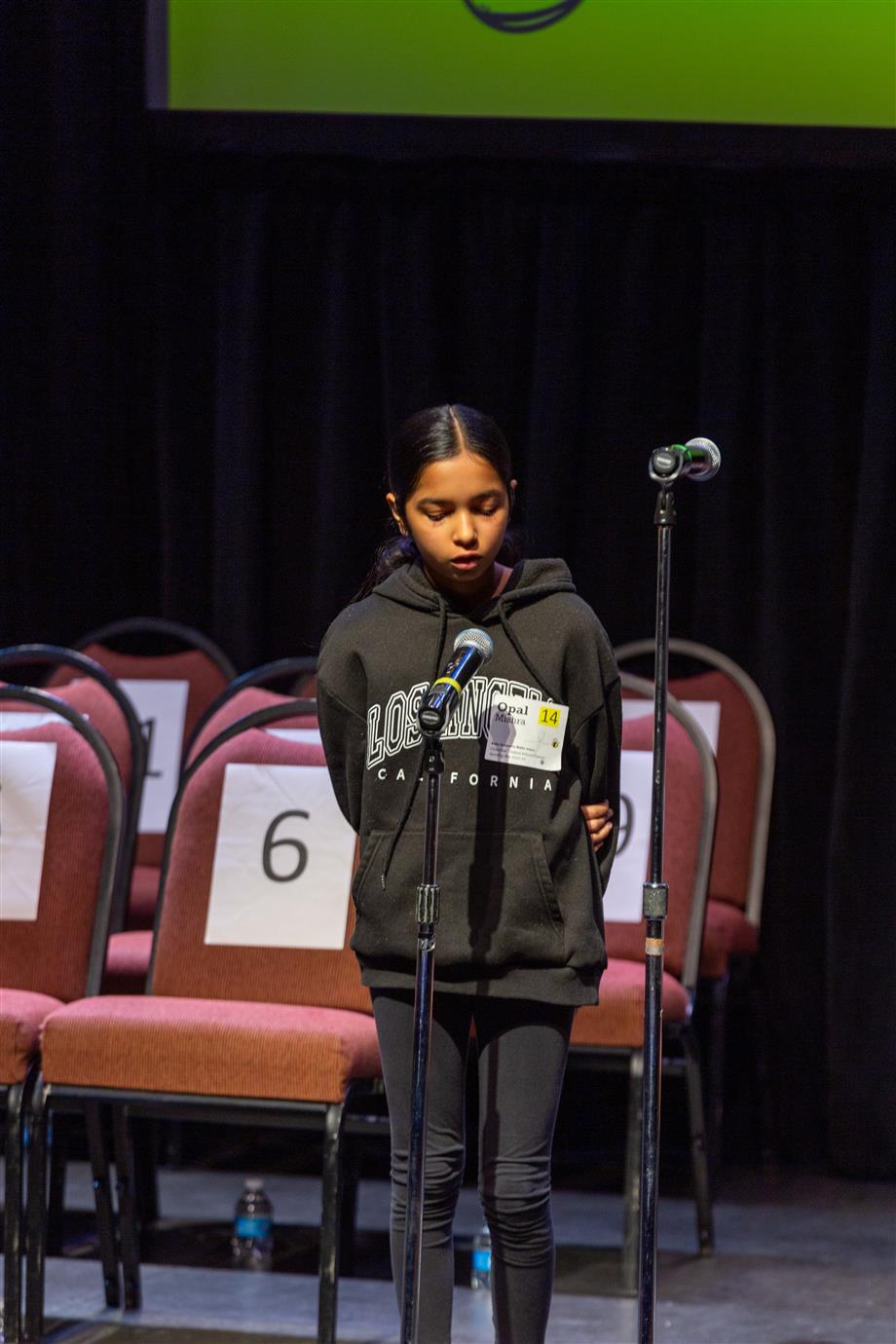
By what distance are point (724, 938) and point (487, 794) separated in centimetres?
172

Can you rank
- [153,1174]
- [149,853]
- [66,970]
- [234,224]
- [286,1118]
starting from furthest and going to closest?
[234,224]
[149,853]
[153,1174]
[66,970]
[286,1118]

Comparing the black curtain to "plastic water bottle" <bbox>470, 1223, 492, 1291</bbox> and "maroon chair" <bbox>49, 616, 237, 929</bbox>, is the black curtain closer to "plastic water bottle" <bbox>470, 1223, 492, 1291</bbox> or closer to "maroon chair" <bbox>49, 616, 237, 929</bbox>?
"maroon chair" <bbox>49, 616, 237, 929</bbox>

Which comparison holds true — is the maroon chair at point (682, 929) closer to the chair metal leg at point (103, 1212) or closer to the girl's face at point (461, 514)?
the chair metal leg at point (103, 1212)

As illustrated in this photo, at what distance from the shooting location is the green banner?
12.8 ft

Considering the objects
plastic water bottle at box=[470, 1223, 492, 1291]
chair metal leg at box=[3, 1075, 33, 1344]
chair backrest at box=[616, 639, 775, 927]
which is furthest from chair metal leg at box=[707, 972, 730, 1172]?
chair metal leg at box=[3, 1075, 33, 1344]

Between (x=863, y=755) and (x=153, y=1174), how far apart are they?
1.81 m

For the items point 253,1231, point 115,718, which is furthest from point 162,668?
point 253,1231

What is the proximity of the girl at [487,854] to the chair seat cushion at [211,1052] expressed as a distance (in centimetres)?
49

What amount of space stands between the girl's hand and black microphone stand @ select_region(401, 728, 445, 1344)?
24cm

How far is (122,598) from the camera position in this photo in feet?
14.8

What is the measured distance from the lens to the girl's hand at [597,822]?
2168mm

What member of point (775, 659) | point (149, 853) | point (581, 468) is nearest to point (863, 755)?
point (775, 659)

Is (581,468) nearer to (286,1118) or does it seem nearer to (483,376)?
(483,376)

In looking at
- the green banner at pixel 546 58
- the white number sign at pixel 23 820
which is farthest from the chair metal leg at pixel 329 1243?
the green banner at pixel 546 58
